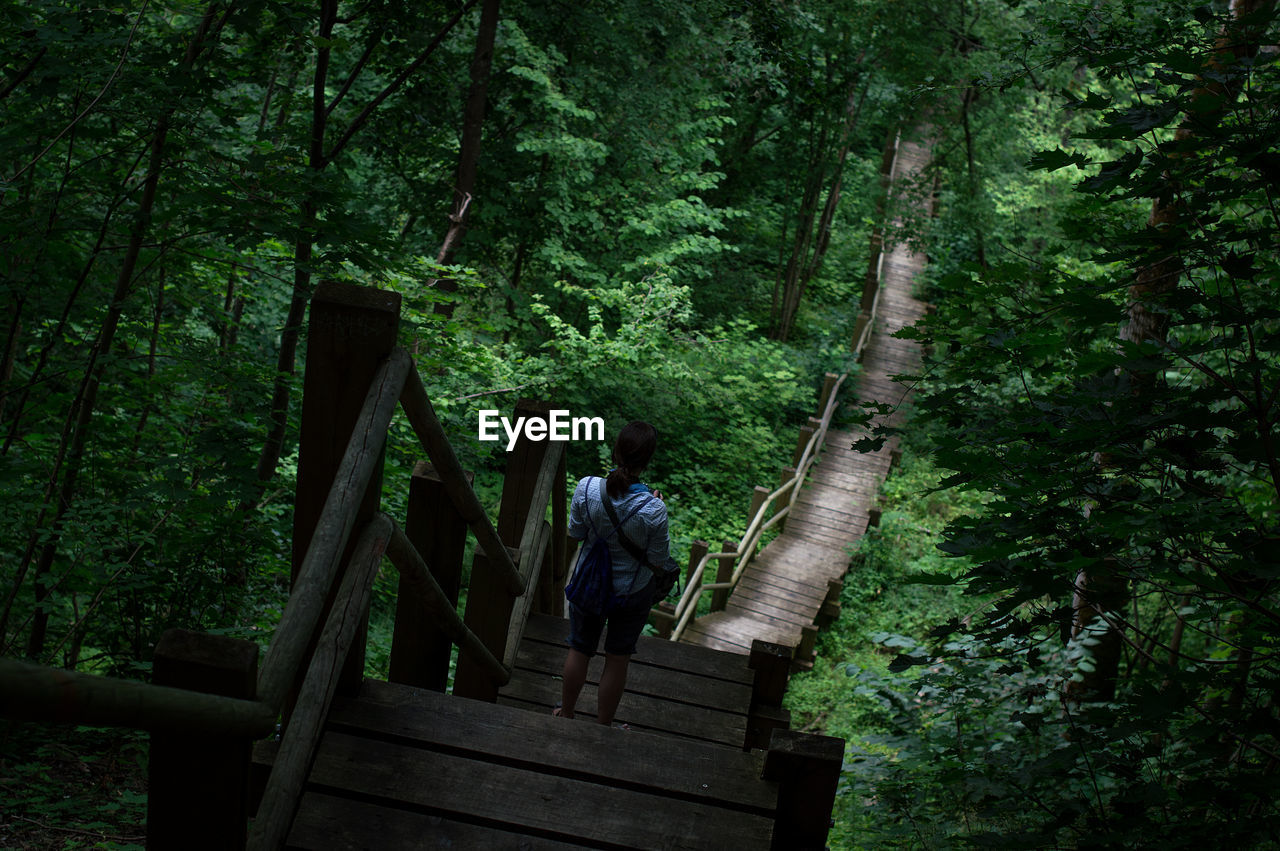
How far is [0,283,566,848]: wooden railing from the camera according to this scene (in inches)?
46.5

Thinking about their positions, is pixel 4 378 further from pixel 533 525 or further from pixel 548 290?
pixel 548 290

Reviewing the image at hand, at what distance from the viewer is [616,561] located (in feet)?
11.5

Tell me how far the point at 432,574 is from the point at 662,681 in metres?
1.57

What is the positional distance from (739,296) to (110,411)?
14.1m

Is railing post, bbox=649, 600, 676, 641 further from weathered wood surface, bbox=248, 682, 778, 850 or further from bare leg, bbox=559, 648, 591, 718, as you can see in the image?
weathered wood surface, bbox=248, 682, 778, 850

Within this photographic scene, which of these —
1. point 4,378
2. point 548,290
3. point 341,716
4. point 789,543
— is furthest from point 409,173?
point 341,716

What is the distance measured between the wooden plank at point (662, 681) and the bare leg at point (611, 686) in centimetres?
35

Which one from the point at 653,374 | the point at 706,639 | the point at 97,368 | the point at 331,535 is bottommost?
the point at 706,639

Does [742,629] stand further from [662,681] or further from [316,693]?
[316,693]

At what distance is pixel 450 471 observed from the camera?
8.73ft

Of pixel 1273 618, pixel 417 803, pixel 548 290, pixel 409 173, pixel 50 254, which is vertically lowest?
pixel 417 803

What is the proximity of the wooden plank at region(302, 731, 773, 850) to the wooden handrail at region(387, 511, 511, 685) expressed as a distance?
17.9 inches

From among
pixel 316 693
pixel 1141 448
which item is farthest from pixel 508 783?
pixel 1141 448

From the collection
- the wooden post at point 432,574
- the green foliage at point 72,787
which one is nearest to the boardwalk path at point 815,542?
the wooden post at point 432,574
